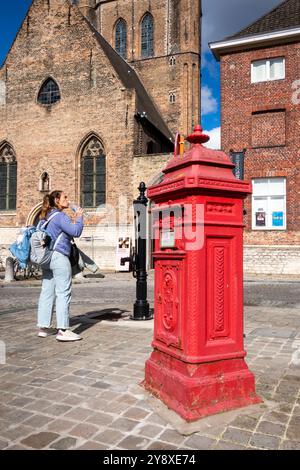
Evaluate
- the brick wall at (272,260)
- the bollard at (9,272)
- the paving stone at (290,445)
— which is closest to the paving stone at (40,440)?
the paving stone at (290,445)

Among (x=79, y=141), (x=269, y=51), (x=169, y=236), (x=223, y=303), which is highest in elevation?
(x=269, y=51)

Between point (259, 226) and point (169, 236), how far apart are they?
15906 mm

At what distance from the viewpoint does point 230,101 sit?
63.7 ft

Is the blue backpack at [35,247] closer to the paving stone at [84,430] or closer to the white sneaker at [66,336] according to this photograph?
the white sneaker at [66,336]

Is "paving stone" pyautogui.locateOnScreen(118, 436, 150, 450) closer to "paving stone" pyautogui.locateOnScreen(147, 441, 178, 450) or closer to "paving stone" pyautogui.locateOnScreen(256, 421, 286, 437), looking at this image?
"paving stone" pyautogui.locateOnScreen(147, 441, 178, 450)

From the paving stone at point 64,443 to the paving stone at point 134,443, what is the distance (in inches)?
11.1

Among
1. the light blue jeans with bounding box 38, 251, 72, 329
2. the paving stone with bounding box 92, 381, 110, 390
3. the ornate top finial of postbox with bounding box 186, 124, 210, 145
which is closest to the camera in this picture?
the ornate top finial of postbox with bounding box 186, 124, 210, 145

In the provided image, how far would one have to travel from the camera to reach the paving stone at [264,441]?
94.6 inches

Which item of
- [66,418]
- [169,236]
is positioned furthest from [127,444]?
[169,236]

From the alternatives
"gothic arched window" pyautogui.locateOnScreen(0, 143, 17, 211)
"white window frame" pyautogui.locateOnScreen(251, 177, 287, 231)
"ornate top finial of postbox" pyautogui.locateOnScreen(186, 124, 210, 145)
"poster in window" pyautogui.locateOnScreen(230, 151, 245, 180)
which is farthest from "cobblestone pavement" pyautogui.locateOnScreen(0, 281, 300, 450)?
"gothic arched window" pyautogui.locateOnScreen(0, 143, 17, 211)

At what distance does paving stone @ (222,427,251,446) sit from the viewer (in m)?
2.47

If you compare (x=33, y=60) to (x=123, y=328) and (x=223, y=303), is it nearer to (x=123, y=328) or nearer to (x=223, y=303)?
(x=123, y=328)

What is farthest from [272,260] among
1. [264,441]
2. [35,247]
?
[264,441]

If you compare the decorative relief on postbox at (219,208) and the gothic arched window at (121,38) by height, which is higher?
the gothic arched window at (121,38)
